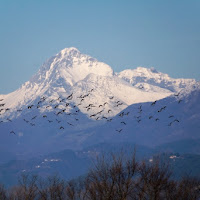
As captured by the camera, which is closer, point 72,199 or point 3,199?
point 72,199

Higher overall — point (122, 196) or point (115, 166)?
point (115, 166)

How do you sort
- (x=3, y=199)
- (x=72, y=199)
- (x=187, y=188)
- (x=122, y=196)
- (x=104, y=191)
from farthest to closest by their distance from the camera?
(x=3, y=199)
(x=72, y=199)
(x=187, y=188)
(x=104, y=191)
(x=122, y=196)

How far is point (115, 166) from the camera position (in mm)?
75625

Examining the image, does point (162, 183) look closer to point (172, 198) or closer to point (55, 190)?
point (172, 198)

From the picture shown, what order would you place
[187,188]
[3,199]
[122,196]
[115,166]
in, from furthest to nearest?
1. [3,199]
2. [187,188]
3. [115,166]
4. [122,196]

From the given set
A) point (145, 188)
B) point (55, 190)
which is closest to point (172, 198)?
point (145, 188)

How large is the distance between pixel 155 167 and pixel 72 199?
74.5ft

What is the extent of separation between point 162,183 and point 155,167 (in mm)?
2619

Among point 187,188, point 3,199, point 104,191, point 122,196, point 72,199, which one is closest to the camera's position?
point 122,196

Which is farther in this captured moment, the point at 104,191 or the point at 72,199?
the point at 72,199

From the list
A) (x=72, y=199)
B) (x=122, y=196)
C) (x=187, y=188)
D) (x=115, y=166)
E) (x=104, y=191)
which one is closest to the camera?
(x=122, y=196)

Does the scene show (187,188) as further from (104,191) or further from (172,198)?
(104,191)

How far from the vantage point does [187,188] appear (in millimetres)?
86500

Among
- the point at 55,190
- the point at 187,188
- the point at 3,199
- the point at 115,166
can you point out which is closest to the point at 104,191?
the point at 115,166
